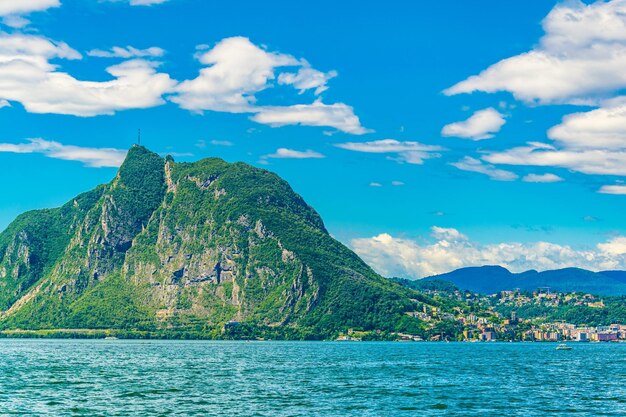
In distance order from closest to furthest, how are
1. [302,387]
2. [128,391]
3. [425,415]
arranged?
[425,415], [128,391], [302,387]

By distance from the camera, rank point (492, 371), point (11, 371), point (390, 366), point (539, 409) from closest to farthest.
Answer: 1. point (539, 409)
2. point (11, 371)
3. point (492, 371)
4. point (390, 366)

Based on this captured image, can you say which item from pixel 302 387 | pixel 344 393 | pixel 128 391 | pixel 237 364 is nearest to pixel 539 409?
pixel 344 393

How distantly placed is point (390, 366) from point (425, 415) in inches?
3408

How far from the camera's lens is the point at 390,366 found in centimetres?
17400

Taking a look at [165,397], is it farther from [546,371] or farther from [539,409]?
[546,371]

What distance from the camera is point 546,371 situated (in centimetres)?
16500

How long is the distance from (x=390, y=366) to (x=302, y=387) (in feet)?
198

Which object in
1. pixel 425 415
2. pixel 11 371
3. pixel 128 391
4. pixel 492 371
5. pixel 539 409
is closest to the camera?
pixel 425 415

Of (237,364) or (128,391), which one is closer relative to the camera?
(128,391)

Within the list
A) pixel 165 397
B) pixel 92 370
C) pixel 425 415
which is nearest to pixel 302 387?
pixel 165 397

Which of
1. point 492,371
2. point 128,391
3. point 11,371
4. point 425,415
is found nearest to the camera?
point 425,415

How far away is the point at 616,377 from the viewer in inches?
5871

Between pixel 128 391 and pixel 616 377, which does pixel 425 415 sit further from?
pixel 616 377

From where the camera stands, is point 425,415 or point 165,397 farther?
point 165,397
